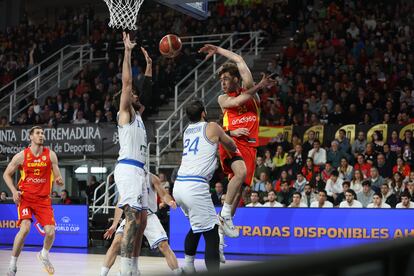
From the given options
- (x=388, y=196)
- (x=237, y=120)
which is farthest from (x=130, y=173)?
(x=388, y=196)

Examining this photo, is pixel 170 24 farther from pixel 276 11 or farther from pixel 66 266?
pixel 66 266

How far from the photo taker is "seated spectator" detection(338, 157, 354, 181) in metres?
14.6

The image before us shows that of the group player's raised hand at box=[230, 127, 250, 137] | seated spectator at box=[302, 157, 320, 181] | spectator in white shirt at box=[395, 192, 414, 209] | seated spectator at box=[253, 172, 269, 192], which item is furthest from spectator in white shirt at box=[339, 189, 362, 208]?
player's raised hand at box=[230, 127, 250, 137]

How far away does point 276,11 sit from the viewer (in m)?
24.4

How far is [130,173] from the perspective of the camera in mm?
7340

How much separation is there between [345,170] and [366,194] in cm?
127

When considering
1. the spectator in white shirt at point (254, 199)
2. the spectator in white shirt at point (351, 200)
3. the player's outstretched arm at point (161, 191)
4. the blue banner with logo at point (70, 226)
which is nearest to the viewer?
the player's outstretched arm at point (161, 191)

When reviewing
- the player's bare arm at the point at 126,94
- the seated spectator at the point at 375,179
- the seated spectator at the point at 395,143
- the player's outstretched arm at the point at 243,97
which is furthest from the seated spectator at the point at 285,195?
the player's bare arm at the point at 126,94

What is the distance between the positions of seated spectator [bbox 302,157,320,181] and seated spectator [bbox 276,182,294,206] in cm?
89

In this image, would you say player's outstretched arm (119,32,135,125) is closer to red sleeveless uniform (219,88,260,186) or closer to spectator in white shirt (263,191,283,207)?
red sleeveless uniform (219,88,260,186)

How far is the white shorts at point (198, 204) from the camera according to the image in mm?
7168

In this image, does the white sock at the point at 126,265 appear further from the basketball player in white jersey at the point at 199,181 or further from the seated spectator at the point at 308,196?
the seated spectator at the point at 308,196

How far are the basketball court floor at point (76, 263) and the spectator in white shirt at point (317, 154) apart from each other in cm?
393

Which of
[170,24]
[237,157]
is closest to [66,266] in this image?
[237,157]
